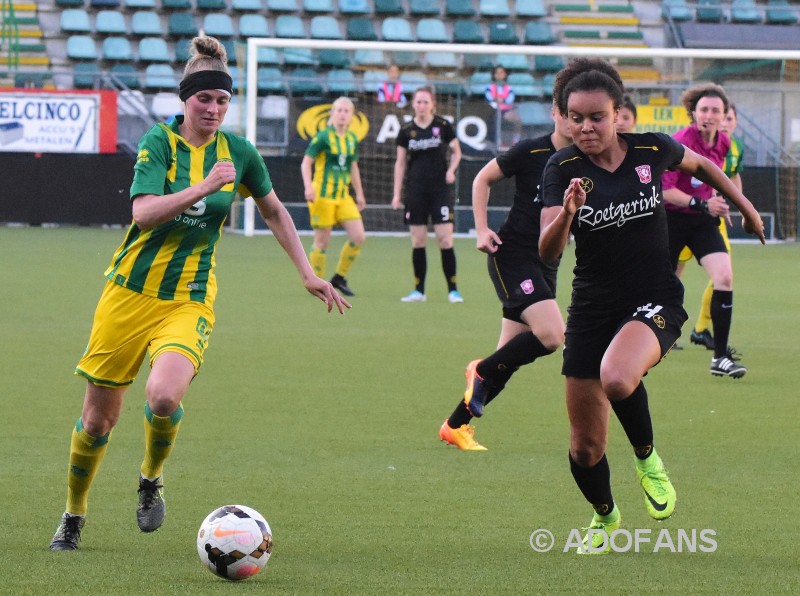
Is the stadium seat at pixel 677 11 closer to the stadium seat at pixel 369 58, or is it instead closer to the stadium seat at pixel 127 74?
the stadium seat at pixel 369 58

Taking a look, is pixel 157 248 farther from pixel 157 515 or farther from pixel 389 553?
pixel 389 553

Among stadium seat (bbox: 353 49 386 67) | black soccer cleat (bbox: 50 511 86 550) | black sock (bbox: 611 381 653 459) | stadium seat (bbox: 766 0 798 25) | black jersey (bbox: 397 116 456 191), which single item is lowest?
black soccer cleat (bbox: 50 511 86 550)

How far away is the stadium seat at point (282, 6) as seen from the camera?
28.5 metres

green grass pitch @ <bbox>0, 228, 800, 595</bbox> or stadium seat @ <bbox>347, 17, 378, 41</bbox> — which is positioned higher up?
stadium seat @ <bbox>347, 17, 378, 41</bbox>

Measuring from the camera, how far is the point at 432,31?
92.7ft

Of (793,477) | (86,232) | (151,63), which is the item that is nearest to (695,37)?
(151,63)

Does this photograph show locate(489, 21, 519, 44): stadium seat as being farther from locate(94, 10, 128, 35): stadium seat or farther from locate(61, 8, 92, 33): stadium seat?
locate(61, 8, 92, 33): stadium seat

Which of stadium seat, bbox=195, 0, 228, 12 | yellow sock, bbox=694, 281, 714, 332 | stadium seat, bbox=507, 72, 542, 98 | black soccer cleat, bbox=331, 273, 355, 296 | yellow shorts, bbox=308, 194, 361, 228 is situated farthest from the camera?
stadium seat, bbox=195, 0, 228, 12

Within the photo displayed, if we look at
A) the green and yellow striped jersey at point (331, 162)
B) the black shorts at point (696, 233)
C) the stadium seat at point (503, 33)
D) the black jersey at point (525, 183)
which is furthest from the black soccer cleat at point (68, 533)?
the stadium seat at point (503, 33)

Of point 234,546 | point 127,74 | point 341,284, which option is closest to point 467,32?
point 127,74

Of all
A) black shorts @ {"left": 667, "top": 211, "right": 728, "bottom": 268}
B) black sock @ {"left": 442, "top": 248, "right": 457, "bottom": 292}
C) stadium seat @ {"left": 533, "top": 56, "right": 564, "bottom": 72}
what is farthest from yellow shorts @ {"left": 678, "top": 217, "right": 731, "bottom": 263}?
stadium seat @ {"left": 533, "top": 56, "right": 564, "bottom": 72}

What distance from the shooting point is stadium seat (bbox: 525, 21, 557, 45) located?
2811 centimetres

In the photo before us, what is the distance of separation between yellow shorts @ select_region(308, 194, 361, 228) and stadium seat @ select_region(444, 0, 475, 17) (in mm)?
14380

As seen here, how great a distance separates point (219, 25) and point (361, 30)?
9.56ft
